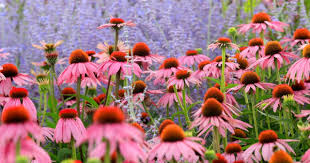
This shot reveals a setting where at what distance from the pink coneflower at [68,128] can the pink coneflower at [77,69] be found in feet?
0.79

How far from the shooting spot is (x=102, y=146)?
858 mm

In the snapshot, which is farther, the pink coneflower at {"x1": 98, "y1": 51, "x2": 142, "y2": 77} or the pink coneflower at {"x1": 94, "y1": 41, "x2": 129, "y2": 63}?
the pink coneflower at {"x1": 94, "y1": 41, "x2": 129, "y2": 63}

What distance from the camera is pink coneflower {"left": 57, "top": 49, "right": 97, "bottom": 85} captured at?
1.94 m

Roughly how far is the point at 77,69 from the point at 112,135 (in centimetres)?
118

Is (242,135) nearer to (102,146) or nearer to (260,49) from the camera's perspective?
(260,49)

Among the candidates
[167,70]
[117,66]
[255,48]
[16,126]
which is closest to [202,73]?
[167,70]

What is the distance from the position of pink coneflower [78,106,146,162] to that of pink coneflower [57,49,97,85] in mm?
1051

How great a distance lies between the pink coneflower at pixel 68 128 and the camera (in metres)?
1.67

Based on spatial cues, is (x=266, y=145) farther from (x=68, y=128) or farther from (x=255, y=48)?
(x=255, y=48)

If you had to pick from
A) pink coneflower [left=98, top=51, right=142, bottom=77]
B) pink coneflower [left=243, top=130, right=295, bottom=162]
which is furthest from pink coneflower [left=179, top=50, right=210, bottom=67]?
pink coneflower [left=243, top=130, right=295, bottom=162]

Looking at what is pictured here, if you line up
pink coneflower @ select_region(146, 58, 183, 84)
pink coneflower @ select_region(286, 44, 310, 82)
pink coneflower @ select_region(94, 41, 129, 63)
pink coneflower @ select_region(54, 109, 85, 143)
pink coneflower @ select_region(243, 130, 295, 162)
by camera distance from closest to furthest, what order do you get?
1. pink coneflower @ select_region(243, 130, 295, 162)
2. pink coneflower @ select_region(54, 109, 85, 143)
3. pink coneflower @ select_region(286, 44, 310, 82)
4. pink coneflower @ select_region(94, 41, 129, 63)
5. pink coneflower @ select_region(146, 58, 183, 84)

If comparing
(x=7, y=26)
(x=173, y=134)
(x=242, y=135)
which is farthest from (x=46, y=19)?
(x=173, y=134)

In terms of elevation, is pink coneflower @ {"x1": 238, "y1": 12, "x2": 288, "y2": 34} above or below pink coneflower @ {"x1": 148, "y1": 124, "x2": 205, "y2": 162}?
above

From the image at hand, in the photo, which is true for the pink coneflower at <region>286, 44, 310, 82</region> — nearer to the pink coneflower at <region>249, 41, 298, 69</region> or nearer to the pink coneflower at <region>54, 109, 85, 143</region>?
the pink coneflower at <region>249, 41, 298, 69</region>
